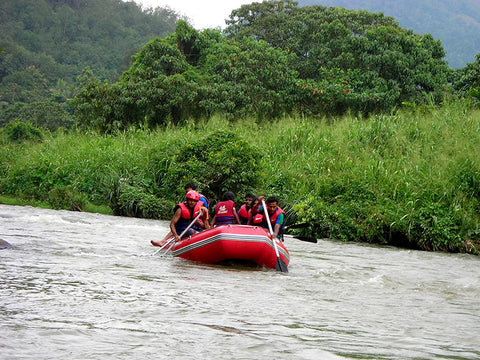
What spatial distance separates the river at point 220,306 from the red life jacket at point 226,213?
127 centimetres

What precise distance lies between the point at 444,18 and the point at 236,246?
10720 centimetres

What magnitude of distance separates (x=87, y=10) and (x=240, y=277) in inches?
2837

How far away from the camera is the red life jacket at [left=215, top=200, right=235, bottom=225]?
9805mm

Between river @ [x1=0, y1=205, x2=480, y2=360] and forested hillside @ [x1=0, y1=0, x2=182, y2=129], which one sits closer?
river @ [x1=0, y1=205, x2=480, y2=360]

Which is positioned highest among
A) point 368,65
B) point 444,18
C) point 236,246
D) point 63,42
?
point 444,18

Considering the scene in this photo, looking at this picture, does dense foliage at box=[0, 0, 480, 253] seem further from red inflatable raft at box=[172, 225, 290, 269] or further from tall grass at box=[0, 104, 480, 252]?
red inflatable raft at box=[172, 225, 290, 269]

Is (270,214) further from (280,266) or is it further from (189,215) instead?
(280,266)

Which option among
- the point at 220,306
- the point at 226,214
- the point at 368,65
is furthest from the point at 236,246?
the point at 368,65

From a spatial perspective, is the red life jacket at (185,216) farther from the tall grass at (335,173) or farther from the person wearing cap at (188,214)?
the tall grass at (335,173)

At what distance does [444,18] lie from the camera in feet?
342

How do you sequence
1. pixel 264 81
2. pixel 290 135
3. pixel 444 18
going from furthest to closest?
pixel 444 18, pixel 264 81, pixel 290 135

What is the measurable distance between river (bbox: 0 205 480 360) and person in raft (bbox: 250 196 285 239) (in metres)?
0.83

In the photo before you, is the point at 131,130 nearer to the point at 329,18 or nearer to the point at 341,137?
the point at 341,137

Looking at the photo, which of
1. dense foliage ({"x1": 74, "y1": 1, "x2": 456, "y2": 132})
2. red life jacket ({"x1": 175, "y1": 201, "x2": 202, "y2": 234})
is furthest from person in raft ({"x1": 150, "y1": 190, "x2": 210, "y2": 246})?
dense foliage ({"x1": 74, "y1": 1, "x2": 456, "y2": 132})
